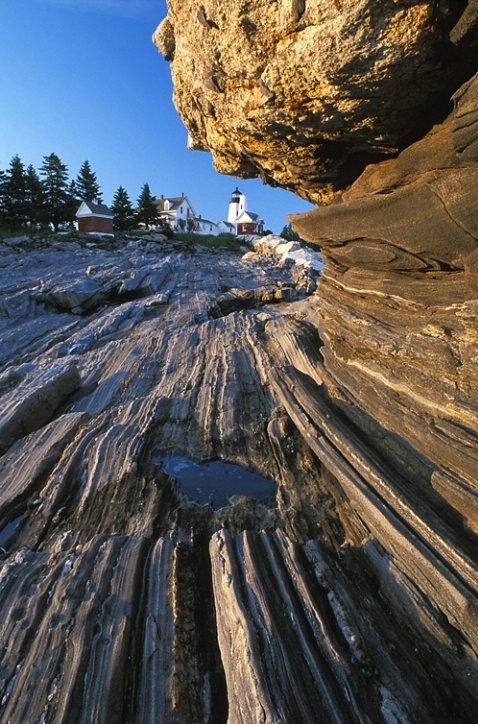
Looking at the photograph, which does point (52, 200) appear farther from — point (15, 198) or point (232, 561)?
point (232, 561)

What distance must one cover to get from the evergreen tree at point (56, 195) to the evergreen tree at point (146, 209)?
11403mm

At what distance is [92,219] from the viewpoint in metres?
59.7

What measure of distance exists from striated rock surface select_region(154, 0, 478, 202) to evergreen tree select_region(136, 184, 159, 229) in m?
63.5

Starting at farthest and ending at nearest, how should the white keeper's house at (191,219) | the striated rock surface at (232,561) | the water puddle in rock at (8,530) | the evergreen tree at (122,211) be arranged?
the white keeper's house at (191,219) < the evergreen tree at (122,211) < the water puddle in rock at (8,530) < the striated rock surface at (232,561)

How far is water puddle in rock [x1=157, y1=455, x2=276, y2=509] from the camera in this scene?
8.88 meters

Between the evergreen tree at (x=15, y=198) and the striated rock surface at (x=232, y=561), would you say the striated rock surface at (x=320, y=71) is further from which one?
the evergreen tree at (x=15, y=198)

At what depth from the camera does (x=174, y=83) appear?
10.4 m

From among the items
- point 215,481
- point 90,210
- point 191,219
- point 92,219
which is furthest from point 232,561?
point 191,219

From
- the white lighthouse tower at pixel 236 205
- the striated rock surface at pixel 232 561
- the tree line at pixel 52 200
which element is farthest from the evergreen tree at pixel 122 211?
the striated rock surface at pixel 232 561

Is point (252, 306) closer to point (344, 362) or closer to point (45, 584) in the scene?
point (344, 362)

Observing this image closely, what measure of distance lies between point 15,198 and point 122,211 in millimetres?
16939

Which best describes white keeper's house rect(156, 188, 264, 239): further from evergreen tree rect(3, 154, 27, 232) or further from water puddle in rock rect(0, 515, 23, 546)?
water puddle in rock rect(0, 515, 23, 546)


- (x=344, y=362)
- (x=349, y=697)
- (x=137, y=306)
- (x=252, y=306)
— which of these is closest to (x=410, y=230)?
(x=344, y=362)

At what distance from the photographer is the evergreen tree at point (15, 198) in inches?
2203
